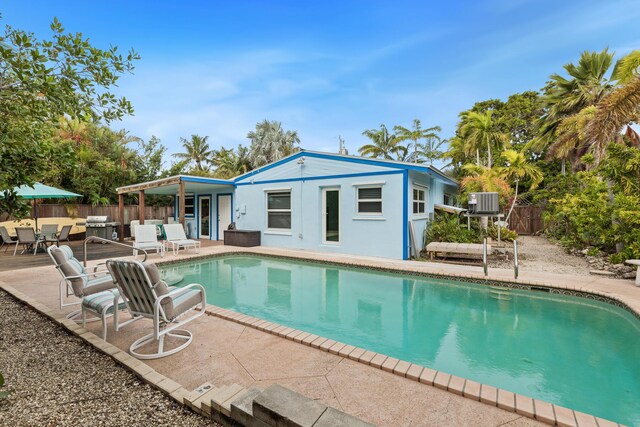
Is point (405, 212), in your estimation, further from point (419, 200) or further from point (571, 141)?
point (571, 141)

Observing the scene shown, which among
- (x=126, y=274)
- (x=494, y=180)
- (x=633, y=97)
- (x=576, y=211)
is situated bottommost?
(x=126, y=274)

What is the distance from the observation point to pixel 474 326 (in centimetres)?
493

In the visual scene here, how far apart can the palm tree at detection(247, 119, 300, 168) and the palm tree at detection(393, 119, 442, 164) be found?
33.3 ft

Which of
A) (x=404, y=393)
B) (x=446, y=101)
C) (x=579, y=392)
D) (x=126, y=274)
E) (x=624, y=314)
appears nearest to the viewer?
(x=404, y=393)

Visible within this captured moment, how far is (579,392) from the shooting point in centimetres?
319

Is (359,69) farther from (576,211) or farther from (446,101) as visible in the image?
(576,211)

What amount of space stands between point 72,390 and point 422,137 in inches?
1181

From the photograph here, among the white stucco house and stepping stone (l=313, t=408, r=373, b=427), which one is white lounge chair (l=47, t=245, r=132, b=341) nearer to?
stepping stone (l=313, t=408, r=373, b=427)

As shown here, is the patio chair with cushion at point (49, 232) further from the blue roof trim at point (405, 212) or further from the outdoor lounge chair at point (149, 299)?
the blue roof trim at point (405, 212)

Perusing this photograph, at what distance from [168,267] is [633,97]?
42.2 ft

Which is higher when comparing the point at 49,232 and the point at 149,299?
the point at 49,232

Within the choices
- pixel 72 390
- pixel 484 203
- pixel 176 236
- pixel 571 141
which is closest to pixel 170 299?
pixel 72 390

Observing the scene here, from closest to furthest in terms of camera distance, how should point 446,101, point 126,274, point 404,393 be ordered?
point 404,393
point 126,274
point 446,101

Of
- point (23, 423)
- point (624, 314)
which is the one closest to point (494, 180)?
point (624, 314)
